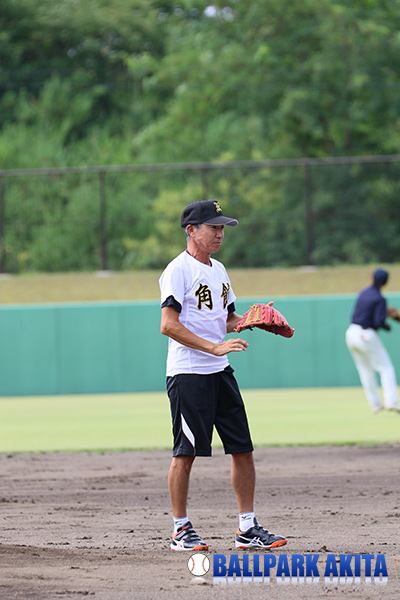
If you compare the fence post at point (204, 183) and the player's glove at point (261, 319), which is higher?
the fence post at point (204, 183)

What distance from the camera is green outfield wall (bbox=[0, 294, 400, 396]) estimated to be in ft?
52.5

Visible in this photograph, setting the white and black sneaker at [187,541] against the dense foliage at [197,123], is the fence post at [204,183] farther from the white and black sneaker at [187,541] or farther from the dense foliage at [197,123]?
the white and black sneaker at [187,541]

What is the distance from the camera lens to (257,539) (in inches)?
215

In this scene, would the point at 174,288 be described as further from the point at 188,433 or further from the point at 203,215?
the point at 188,433

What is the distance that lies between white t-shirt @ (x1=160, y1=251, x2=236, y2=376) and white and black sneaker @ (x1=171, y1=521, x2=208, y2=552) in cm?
89

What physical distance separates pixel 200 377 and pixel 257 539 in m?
0.98

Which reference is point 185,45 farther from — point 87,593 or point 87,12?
point 87,593

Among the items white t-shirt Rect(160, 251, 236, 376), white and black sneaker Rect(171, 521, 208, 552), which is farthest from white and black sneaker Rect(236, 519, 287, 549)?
white t-shirt Rect(160, 251, 236, 376)

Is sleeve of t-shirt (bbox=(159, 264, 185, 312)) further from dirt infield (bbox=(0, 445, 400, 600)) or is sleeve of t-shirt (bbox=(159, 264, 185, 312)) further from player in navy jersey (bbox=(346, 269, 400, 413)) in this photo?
player in navy jersey (bbox=(346, 269, 400, 413))

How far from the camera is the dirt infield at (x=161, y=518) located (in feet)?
15.5

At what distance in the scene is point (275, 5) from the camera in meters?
29.6

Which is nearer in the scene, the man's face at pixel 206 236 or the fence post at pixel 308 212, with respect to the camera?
the man's face at pixel 206 236

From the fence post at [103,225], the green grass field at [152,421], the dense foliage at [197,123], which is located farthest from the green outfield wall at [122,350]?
the fence post at [103,225]

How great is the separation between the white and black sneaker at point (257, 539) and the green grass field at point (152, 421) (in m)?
4.67
